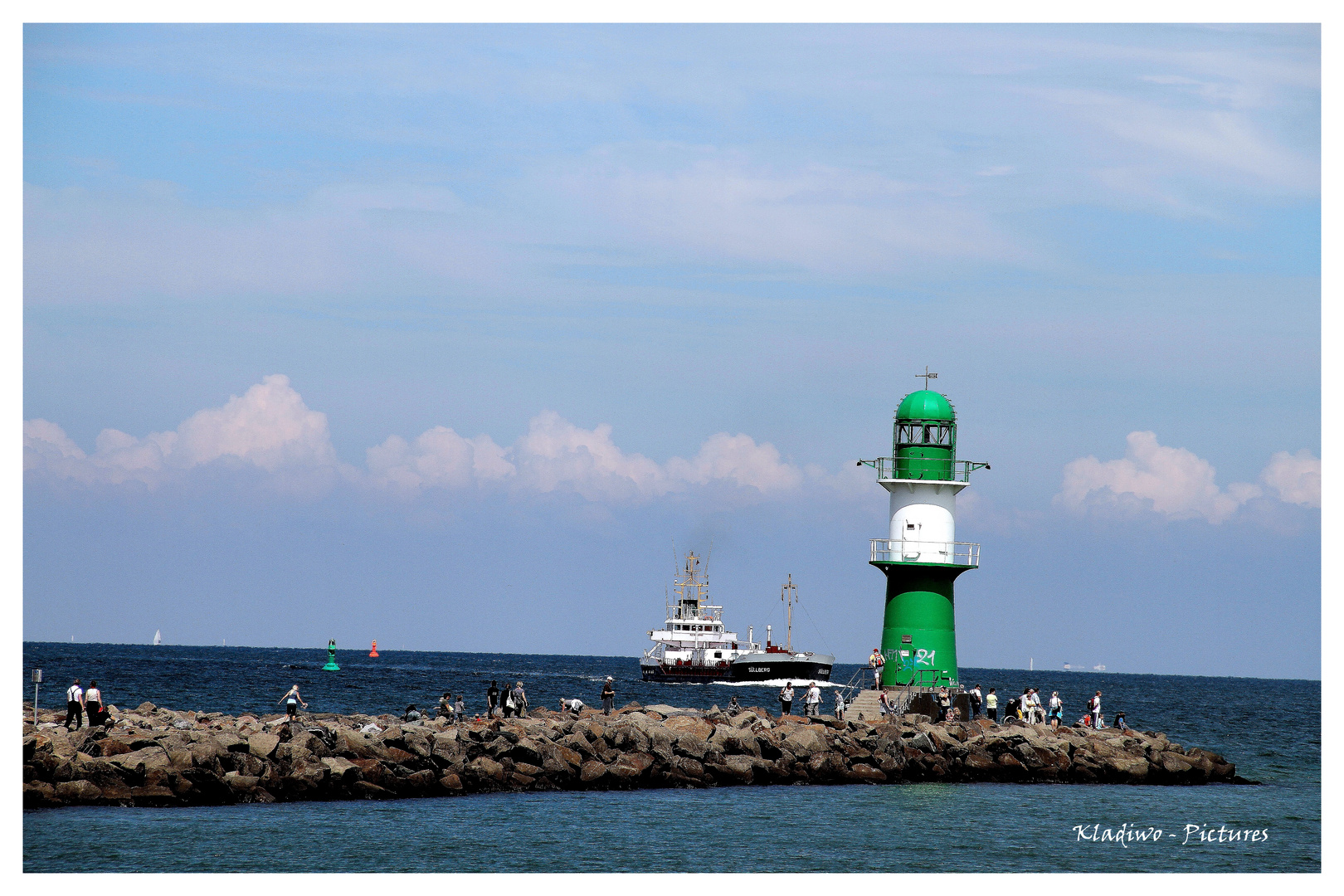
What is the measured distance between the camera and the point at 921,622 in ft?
97.6

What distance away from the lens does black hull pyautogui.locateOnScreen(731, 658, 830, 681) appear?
8294cm

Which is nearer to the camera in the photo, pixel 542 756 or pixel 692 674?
pixel 542 756

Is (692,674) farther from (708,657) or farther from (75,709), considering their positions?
(75,709)

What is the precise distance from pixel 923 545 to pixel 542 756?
918cm

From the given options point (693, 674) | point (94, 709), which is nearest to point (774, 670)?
point (693, 674)

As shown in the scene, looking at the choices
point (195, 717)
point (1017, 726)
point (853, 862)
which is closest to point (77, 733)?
point (195, 717)

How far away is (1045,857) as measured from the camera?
66.3 feet

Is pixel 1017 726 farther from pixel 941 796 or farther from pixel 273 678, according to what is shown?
pixel 273 678

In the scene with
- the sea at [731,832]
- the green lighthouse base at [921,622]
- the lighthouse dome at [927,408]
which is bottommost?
the sea at [731,832]

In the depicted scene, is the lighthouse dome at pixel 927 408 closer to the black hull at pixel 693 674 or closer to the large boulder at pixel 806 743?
the large boulder at pixel 806 743

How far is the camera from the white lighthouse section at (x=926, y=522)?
29.6 metres

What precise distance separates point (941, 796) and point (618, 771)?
596 centimetres

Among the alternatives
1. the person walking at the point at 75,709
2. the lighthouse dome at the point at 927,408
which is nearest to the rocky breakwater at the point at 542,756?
→ the person walking at the point at 75,709

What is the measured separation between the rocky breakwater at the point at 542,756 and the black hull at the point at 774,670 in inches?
2001
